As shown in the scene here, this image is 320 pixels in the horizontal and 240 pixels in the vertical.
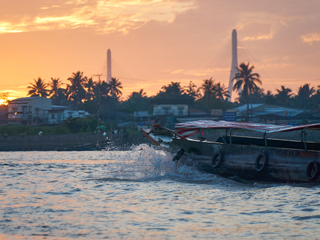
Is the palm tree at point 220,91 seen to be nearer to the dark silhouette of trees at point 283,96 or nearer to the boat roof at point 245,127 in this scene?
the dark silhouette of trees at point 283,96

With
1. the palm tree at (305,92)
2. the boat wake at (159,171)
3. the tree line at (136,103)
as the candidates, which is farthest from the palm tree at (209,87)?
the boat wake at (159,171)

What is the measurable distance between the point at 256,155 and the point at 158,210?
397cm

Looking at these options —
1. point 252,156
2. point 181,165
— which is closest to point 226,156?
point 252,156

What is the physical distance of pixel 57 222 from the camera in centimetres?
589

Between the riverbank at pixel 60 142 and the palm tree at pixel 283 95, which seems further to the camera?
the palm tree at pixel 283 95

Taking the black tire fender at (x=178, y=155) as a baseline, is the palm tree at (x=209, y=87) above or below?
above

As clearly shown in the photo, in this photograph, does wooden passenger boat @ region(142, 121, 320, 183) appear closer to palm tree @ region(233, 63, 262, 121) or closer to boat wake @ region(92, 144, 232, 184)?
boat wake @ region(92, 144, 232, 184)

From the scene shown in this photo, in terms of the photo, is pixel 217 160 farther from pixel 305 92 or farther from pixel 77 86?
pixel 305 92

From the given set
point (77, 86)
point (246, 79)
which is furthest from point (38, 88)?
point (246, 79)

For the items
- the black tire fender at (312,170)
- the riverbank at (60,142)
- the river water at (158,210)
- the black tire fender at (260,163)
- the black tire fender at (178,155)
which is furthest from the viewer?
the riverbank at (60,142)

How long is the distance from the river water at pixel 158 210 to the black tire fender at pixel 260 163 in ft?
1.34

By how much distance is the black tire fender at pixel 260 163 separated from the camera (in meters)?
9.40

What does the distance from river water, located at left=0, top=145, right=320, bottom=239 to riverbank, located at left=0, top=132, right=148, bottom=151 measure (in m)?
35.0

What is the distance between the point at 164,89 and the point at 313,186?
69.4 m
